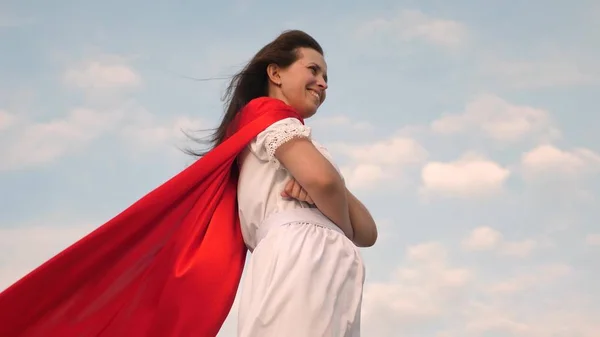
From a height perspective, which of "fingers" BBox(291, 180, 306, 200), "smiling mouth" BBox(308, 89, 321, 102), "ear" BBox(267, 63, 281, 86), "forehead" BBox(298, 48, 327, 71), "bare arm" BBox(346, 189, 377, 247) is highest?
"forehead" BBox(298, 48, 327, 71)

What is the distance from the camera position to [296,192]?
3234 mm

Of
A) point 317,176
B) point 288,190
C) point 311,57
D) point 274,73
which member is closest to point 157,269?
point 288,190

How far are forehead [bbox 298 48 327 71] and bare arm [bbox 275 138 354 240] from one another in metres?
0.49

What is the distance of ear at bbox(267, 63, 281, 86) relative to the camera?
12.0ft

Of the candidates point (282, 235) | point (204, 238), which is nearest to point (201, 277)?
point (204, 238)

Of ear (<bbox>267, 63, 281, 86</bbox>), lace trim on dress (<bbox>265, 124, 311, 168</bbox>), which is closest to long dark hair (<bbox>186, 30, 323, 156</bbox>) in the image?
ear (<bbox>267, 63, 281, 86</bbox>)

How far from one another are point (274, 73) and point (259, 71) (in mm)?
97

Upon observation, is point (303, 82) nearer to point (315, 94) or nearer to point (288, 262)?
point (315, 94)

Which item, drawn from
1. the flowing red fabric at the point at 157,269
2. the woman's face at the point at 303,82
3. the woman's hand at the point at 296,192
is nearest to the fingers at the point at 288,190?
the woman's hand at the point at 296,192

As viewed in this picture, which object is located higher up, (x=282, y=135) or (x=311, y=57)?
(x=311, y=57)

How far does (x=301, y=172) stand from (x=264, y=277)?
1.21ft

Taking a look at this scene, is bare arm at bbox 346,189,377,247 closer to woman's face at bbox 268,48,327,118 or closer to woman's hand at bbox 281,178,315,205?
woman's hand at bbox 281,178,315,205

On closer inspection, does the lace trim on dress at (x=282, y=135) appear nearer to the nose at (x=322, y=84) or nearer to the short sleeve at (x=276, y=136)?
the short sleeve at (x=276, y=136)

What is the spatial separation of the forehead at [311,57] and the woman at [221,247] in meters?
0.01
